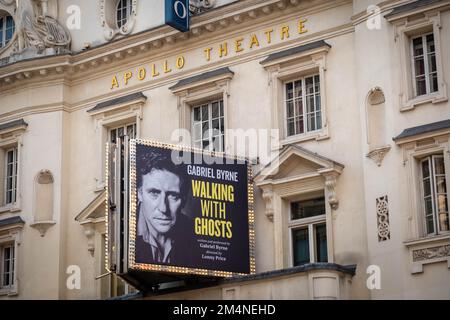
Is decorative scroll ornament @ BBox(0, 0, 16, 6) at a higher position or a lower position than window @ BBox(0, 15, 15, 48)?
higher

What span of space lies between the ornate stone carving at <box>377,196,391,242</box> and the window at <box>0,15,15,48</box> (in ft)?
49.3

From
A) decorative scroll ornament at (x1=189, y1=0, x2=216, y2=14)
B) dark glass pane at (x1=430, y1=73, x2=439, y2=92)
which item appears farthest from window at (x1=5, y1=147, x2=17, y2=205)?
dark glass pane at (x1=430, y1=73, x2=439, y2=92)

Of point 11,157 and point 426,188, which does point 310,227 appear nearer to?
point 426,188

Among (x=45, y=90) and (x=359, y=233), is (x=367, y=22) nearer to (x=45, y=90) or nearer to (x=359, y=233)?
(x=359, y=233)

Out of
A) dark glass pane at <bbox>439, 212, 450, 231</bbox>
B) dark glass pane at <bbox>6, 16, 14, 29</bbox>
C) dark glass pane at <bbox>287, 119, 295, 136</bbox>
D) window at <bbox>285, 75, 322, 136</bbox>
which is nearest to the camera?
dark glass pane at <bbox>439, 212, 450, 231</bbox>

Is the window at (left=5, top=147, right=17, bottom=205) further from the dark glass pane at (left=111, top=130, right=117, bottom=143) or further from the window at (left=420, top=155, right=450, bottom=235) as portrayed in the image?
the window at (left=420, top=155, right=450, bottom=235)

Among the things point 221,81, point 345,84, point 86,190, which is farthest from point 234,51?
point 86,190

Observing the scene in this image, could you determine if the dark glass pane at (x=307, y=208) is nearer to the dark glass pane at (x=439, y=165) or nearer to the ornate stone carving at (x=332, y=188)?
the ornate stone carving at (x=332, y=188)

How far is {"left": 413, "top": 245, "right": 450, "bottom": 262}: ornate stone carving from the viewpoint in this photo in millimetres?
29859

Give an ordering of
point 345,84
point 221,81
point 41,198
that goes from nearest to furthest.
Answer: point 345,84 → point 221,81 → point 41,198

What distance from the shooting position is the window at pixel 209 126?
35625 mm

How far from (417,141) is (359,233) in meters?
2.76

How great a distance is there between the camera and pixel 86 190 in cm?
3781
